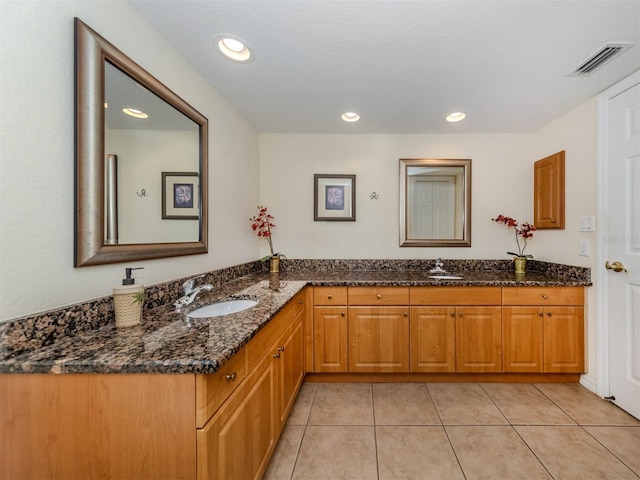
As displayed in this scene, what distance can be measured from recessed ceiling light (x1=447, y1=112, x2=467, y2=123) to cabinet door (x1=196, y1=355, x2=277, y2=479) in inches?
93.0

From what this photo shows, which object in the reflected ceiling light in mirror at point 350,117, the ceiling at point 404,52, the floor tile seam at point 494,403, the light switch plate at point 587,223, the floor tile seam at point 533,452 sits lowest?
the floor tile seam at point 533,452

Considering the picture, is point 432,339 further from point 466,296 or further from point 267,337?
point 267,337

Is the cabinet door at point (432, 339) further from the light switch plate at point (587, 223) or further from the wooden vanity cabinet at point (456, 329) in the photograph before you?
the light switch plate at point (587, 223)

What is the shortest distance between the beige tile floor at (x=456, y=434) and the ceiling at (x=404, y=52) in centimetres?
225

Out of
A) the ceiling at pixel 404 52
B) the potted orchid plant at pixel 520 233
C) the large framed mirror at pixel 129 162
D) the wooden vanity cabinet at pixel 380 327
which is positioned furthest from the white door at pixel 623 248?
the large framed mirror at pixel 129 162

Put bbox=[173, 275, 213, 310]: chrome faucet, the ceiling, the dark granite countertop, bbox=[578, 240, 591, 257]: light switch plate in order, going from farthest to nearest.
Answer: bbox=[578, 240, 591, 257]: light switch plate → bbox=[173, 275, 213, 310]: chrome faucet → the ceiling → the dark granite countertop

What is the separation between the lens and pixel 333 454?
1452mm

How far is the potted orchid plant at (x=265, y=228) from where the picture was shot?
101 inches

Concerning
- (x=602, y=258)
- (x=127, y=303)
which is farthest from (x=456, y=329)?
(x=127, y=303)

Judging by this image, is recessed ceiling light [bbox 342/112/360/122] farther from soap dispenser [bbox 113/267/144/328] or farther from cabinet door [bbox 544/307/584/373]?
cabinet door [bbox 544/307/584/373]

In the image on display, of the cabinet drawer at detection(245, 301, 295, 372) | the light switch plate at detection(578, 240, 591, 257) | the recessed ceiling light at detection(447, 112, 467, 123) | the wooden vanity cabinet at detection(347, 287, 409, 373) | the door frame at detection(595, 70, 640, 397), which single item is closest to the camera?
the cabinet drawer at detection(245, 301, 295, 372)

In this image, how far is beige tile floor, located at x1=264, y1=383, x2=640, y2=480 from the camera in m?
1.36

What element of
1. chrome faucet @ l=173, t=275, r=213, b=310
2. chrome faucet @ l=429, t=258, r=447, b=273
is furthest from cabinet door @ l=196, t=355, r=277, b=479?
chrome faucet @ l=429, t=258, r=447, b=273

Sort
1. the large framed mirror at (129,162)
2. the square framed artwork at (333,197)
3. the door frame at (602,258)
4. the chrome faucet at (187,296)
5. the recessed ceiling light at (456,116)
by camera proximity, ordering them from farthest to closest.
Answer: the square framed artwork at (333,197) < the recessed ceiling light at (456,116) < the door frame at (602,258) < the chrome faucet at (187,296) < the large framed mirror at (129,162)
